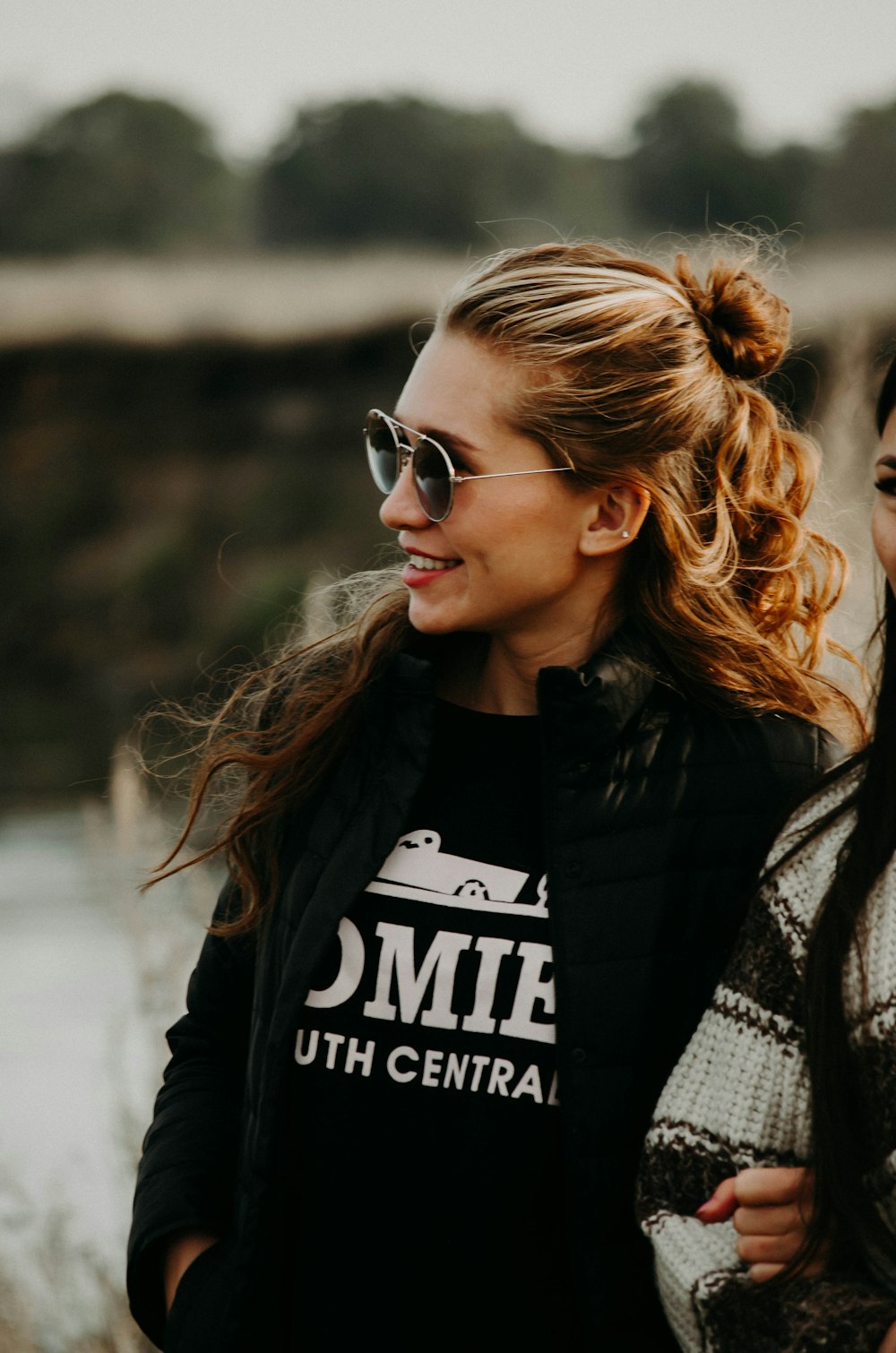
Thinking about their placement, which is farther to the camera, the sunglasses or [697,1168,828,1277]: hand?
the sunglasses

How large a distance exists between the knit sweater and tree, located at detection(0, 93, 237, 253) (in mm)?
20657

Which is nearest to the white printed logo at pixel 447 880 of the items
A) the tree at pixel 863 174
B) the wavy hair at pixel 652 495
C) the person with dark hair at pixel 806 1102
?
the wavy hair at pixel 652 495

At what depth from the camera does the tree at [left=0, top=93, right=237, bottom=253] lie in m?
23.3

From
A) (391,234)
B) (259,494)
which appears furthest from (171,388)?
(391,234)

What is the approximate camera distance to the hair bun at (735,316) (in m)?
1.92

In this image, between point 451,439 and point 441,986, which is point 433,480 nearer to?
point 451,439

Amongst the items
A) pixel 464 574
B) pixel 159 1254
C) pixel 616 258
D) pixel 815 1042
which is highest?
pixel 616 258

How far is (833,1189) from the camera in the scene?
56.2 inches

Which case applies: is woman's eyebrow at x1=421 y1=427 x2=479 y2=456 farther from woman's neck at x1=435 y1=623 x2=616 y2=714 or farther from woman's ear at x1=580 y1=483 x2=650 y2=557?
woman's neck at x1=435 y1=623 x2=616 y2=714

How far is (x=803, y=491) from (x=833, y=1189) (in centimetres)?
101

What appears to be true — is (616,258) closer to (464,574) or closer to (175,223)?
(464,574)

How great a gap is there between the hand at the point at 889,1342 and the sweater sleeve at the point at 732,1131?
0.22 ft

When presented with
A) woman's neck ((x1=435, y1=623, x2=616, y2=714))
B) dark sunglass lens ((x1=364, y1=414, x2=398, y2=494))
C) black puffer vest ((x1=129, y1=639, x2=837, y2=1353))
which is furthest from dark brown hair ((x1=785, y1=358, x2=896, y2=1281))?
dark sunglass lens ((x1=364, y1=414, x2=398, y2=494))

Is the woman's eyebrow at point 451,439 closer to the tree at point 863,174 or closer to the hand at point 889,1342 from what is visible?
the hand at point 889,1342
